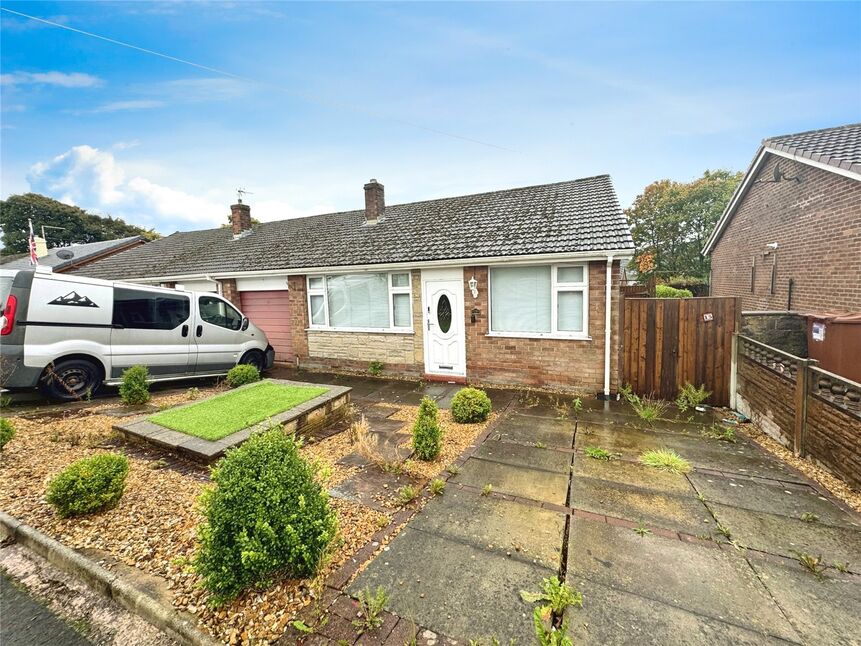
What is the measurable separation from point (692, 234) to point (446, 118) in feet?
76.3

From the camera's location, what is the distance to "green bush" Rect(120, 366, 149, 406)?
627 cm

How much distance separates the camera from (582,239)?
7.03 meters

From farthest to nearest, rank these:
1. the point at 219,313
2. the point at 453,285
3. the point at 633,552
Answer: the point at 219,313, the point at 453,285, the point at 633,552

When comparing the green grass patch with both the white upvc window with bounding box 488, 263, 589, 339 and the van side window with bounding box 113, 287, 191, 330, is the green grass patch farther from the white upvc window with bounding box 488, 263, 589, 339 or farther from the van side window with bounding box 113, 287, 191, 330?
the white upvc window with bounding box 488, 263, 589, 339

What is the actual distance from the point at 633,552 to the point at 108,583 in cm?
378

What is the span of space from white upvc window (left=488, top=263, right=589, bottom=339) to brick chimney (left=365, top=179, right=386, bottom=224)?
5.38 m

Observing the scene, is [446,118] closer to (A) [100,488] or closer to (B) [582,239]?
(B) [582,239]

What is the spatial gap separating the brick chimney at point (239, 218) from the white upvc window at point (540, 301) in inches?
449

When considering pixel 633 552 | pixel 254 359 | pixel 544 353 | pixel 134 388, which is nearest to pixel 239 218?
pixel 254 359

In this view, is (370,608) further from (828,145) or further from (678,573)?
(828,145)

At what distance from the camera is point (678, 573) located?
247cm

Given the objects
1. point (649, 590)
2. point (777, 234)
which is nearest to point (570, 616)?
point (649, 590)

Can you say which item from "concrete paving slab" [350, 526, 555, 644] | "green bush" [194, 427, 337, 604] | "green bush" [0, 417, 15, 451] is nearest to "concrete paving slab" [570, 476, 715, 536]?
"concrete paving slab" [350, 526, 555, 644]

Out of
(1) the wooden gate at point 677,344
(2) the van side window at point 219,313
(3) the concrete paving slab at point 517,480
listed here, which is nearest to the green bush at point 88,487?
(3) the concrete paving slab at point 517,480
